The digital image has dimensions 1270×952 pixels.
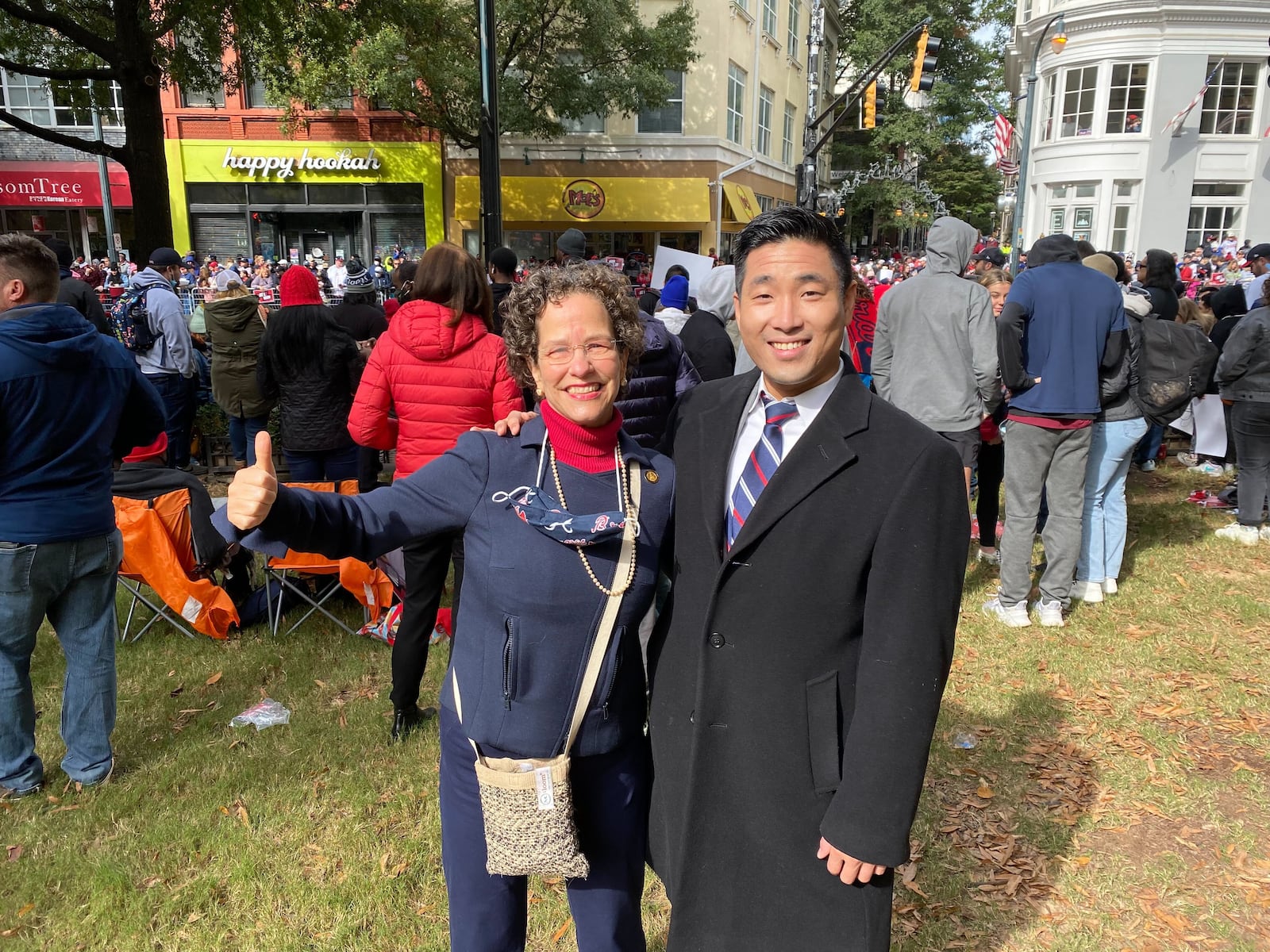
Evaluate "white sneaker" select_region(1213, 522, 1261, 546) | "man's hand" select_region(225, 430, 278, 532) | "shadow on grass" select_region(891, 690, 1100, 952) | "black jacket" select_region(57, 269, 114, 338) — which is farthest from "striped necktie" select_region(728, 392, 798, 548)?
"white sneaker" select_region(1213, 522, 1261, 546)

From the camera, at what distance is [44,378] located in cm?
341

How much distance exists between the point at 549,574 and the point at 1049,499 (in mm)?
4663

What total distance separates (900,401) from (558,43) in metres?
22.7

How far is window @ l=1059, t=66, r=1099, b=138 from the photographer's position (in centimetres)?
3047

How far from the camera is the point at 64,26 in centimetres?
1212

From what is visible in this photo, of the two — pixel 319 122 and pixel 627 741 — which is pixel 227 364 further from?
pixel 319 122

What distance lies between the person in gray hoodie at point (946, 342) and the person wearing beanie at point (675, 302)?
1.75 meters

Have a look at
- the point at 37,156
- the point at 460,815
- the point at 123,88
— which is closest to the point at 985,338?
the point at 460,815

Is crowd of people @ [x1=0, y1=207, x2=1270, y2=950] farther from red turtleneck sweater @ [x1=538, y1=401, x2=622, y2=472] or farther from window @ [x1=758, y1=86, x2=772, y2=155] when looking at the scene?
window @ [x1=758, y1=86, x2=772, y2=155]

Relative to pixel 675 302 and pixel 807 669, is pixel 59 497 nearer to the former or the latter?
pixel 807 669

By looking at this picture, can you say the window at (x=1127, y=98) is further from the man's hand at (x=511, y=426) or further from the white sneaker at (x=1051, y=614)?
the man's hand at (x=511, y=426)

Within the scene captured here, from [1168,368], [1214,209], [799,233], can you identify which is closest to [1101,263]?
[1168,368]

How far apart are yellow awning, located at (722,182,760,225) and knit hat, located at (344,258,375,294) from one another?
12.2 m

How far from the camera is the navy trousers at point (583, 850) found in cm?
211
